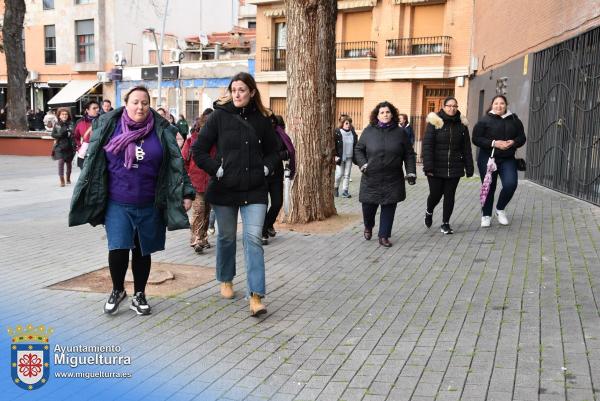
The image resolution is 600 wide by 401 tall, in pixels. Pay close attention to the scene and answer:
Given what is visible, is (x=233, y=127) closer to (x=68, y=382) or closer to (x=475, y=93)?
(x=68, y=382)

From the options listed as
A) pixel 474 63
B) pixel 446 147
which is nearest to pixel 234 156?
pixel 446 147

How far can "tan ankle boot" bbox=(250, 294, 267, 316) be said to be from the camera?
4.79m

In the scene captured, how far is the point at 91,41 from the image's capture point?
3788cm

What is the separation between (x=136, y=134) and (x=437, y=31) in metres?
23.2

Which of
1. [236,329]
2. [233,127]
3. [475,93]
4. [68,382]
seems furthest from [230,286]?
[475,93]

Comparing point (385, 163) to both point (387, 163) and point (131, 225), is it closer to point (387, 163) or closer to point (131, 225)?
point (387, 163)

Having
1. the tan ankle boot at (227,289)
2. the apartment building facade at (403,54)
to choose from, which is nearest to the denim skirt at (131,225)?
the tan ankle boot at (227,289)

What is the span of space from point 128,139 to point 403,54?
23035 millimetres

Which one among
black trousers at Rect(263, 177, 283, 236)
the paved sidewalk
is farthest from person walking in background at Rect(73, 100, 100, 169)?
black trousers at Rect(263, 177, 283, 236)

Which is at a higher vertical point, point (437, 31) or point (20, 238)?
point (437, 31)

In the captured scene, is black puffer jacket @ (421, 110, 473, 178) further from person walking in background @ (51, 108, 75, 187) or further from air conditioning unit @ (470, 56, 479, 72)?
air conditioning unit @ (470, 56, 479, 72)

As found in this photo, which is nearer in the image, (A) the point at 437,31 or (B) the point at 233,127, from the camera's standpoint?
(B) the point at 233,127

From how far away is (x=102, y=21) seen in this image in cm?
3709

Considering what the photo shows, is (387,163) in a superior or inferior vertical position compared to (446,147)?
inferior
